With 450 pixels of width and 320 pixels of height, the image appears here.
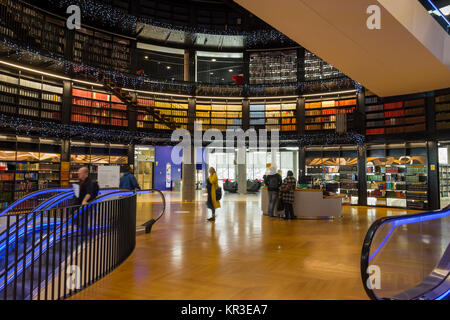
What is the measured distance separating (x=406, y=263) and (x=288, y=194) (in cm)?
427

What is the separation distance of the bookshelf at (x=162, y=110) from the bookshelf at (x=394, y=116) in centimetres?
737

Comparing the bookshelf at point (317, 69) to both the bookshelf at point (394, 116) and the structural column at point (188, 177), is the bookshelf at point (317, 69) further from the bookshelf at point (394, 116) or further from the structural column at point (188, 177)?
the structural column at point (188, 177)

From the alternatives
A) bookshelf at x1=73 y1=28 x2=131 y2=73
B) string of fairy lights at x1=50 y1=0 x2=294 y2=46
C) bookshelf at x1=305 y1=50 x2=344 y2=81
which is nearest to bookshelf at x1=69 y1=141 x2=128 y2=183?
bookshelf at x1=73 y1=28 x2=131 y2=73

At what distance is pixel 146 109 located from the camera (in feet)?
41.2

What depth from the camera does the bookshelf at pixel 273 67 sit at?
13.6 m

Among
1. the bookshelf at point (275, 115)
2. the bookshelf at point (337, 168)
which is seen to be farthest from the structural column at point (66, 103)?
the bookshelf at point (337, 168)

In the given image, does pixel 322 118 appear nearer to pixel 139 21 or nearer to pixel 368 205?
pixel 368 205

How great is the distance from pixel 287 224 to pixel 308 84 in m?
7.23

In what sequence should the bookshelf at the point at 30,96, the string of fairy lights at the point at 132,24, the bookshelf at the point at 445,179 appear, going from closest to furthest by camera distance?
1. the bookshelf at the point at 30,96
2. the string of fairy lights at the point at 132,24
3. the bookshelf at the point at 445,179

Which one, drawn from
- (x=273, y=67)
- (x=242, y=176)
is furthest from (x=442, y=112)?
(x=242, y=176)

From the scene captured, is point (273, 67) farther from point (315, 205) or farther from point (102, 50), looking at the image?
point (315, 205)

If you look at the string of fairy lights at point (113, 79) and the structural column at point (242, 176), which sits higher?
the string of fairy lights at point (113, 79)

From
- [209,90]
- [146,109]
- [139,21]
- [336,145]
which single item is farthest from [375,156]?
[139,21]

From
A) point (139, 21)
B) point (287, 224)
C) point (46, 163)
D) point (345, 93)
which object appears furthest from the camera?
point (345, 93)
